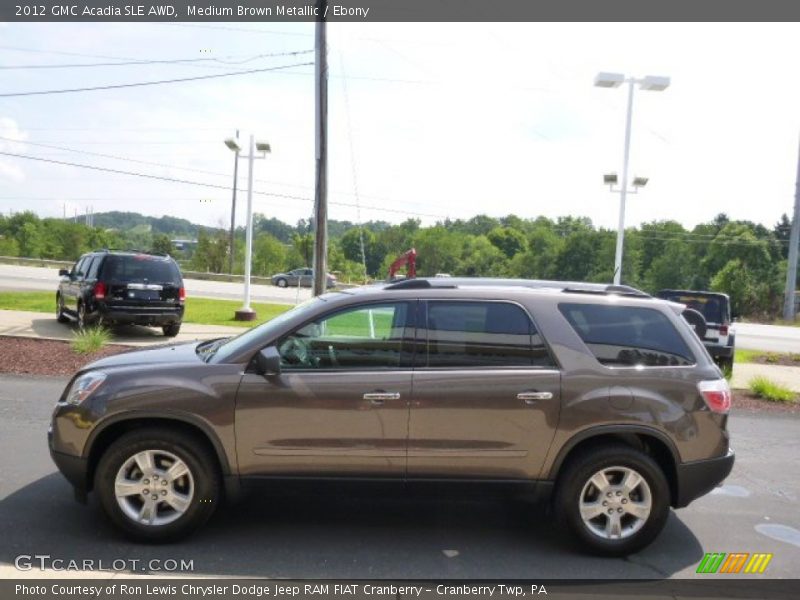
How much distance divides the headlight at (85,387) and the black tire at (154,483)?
363mm

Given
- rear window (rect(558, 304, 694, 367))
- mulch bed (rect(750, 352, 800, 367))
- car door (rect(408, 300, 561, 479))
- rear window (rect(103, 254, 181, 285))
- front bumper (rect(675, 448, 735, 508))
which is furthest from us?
mulch bed (rect(750, 352, 800, 367))

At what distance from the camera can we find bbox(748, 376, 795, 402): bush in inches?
422

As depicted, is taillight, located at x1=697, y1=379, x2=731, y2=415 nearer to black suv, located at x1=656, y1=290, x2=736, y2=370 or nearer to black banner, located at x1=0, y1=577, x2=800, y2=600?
black banner, located at x1=0, y1=577, x2=800, y2=600

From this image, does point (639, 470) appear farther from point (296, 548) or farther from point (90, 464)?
point (90, 464)

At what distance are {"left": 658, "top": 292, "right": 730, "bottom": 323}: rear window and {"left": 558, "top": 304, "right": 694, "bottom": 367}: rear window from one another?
9936 mm

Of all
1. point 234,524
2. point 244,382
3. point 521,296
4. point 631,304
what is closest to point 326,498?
point 234,524

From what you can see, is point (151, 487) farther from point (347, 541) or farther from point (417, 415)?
point (417, 415)

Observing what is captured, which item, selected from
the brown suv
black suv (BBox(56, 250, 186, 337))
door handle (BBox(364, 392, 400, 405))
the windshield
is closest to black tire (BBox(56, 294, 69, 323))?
black suv (BBox(56, 250, 186, 337))

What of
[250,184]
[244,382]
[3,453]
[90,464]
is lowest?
[3,453]

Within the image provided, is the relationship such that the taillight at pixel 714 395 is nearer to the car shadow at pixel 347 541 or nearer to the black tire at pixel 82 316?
the car shadow at pixel 347 541

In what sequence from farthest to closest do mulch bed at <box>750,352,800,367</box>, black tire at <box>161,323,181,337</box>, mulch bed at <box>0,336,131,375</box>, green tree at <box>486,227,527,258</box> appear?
1. green tree at <box>486,227,527,258</box>
2. mulch bed at <box>750,352,800,367</box>
3. black tire at <box>161,323,181,337</box>
4. mulch bed at <box>0,336,131,375</box>

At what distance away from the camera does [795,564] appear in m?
4.42

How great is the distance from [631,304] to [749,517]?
2077 millimetres

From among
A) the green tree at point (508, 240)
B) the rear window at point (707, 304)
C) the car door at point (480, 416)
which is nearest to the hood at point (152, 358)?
the car door at point (480, 416)
